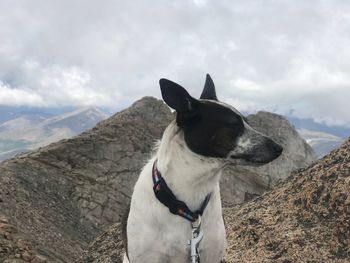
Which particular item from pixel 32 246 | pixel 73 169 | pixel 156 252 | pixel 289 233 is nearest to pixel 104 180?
pixel 73 169

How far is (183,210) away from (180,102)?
1.32 meters

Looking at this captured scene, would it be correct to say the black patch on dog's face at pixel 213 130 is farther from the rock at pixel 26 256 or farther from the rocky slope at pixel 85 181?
the rocky slope at pixel 85 181

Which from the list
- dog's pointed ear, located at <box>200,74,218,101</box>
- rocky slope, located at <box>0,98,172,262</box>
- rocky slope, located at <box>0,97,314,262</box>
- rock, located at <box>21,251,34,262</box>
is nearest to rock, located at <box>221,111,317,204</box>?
rocky slope, located at <box>0,97,314,262</box>

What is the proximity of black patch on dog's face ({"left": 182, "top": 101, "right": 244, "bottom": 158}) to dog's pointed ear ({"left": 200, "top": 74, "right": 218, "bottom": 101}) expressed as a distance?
2.88ft

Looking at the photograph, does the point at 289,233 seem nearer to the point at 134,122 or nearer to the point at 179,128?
the point at 179,128

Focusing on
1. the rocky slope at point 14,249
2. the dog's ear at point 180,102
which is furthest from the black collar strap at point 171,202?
the rocky slope at point 14,249

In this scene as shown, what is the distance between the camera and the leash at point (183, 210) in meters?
5.60

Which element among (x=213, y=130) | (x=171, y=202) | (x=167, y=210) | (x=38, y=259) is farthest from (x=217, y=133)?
(x=38, y=259)

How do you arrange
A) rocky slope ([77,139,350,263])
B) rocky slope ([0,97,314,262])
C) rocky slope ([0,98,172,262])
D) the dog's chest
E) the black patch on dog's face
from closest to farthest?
the black patch on dog's face → the dog's chest → rocky slope ([77,139,350,263]) → rocky slope ([0,98,172,262]) → rocky slope ([0,97,314,262])

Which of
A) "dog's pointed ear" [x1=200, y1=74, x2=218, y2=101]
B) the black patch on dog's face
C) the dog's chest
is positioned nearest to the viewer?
the black patch on dog's face

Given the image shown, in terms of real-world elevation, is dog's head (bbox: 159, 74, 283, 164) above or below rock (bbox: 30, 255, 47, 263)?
above

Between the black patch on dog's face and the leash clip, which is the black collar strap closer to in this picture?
the leash clip

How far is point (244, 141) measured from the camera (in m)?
5.71

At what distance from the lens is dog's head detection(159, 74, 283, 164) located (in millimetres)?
5555
